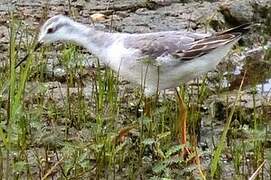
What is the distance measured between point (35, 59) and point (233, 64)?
179 cm

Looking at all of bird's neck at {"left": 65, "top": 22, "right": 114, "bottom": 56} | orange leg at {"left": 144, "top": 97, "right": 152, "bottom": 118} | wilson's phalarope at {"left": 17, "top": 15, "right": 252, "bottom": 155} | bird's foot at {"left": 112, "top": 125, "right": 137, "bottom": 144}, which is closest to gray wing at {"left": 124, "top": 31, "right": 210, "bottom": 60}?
wilson's phalarope at {"left": 17, "top": 15, "right": 252, "bottom": 155}

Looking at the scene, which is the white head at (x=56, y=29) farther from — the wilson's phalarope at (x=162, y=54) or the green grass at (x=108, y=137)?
the green grass at (x=108, y=137)

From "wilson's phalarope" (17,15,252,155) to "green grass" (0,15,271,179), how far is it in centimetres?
19

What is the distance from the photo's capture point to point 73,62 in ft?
23.1

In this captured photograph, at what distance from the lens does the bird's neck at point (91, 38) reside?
582 cm

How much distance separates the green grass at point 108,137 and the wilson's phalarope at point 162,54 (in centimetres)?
19

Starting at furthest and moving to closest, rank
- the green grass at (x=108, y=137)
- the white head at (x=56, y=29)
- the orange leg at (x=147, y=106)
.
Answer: the white head at (x=56, y=29), the orange leg at (x=147, y=106), the green grass at (x=108, y=137)

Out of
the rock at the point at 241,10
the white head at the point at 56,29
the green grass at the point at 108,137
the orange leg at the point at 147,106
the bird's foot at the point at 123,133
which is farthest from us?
the rock at the point at 241,10

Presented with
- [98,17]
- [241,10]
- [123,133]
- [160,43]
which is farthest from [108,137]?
[241,10]

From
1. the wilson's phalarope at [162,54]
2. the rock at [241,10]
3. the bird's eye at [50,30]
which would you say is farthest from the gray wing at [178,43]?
the rock at [241,10]

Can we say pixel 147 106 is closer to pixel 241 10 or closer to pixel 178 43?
pixel 178 43

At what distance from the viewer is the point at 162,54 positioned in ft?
18.5

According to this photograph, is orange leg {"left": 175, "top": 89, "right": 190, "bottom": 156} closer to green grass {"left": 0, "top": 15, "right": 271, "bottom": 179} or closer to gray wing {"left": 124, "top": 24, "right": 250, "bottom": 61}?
green grass {"left": 0, "top": 15, "right": 271, "bottom": 179}

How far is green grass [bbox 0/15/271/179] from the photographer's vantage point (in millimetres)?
4934
